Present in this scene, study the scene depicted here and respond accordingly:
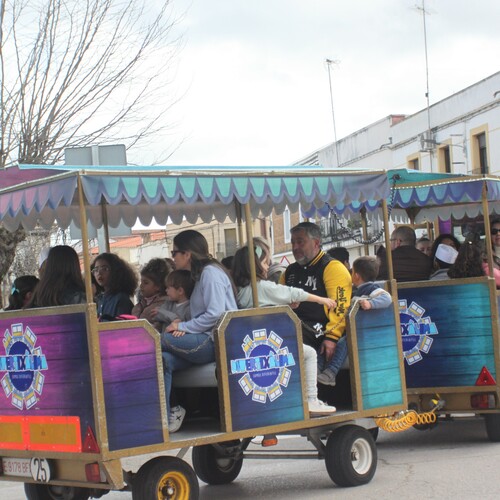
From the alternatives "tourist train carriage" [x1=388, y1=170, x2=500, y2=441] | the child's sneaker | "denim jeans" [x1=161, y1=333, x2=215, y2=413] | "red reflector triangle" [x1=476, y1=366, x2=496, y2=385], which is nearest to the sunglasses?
"denim jeans" [x1=161, y1=333, x2=215, y2=413]

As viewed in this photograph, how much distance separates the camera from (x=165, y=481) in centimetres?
723

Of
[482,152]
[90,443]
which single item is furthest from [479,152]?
[90,443]

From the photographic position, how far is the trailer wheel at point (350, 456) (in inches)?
328

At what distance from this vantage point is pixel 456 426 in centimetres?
1164

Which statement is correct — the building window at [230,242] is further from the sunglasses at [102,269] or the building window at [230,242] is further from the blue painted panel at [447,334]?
the sunglasses at [102,269]

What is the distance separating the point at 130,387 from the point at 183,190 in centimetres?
139

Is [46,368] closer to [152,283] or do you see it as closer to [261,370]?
[261,370]

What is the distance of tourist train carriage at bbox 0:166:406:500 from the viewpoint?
6.88 metres

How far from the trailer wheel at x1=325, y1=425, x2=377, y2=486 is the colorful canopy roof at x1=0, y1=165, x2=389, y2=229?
1.81 metres

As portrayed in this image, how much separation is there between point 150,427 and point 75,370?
0.61m

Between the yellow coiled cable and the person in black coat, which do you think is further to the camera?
the person in black coat

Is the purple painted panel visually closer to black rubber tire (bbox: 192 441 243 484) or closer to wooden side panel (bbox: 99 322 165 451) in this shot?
wooden side panel (bbox: 99 322 165 451)

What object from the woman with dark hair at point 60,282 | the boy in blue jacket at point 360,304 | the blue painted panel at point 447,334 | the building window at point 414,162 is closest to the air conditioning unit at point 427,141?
the building window at point 414,162

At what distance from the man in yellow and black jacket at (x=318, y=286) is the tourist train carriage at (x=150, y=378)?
208 millimetres
